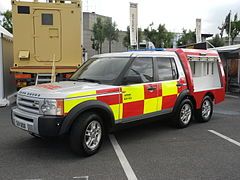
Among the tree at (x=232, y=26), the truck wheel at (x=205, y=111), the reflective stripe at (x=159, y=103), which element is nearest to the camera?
the reflective stripe at (x=159, y=103)

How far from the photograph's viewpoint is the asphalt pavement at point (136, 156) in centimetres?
408

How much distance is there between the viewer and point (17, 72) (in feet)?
31.2

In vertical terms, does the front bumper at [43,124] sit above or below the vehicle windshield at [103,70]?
below

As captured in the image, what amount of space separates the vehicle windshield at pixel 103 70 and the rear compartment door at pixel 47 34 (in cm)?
421

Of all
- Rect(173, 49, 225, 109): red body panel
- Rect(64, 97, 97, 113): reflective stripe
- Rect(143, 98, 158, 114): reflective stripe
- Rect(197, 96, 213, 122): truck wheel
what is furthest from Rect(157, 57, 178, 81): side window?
Rect(64, 97, 97, 113): reflective stripe

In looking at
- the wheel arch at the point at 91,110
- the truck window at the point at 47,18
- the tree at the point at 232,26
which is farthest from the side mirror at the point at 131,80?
the tree at the point at 232,26

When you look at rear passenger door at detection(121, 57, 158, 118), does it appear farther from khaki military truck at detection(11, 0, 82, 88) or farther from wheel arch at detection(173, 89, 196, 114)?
khaki military truck at detection(11, 0, 82, 88)

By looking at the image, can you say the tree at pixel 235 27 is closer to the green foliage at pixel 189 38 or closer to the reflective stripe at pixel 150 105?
the green foliage at pixel 189 38

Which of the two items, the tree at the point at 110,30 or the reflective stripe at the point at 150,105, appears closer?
the reflective stripe at the point at 150,105

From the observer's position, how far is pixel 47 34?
977 centimetres

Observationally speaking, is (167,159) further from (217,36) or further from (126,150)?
(217,36)

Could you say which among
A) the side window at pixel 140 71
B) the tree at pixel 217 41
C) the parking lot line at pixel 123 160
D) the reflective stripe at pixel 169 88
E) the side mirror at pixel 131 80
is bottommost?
the parking lot line at pixel 123 160

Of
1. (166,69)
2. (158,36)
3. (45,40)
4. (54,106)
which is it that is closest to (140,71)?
(166,69)

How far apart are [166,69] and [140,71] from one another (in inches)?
35.4
